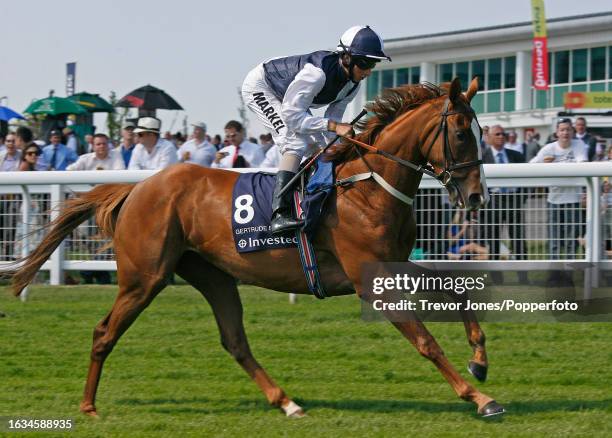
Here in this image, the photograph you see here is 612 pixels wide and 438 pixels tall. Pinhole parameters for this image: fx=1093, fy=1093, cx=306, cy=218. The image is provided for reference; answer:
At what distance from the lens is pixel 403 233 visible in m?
5.61

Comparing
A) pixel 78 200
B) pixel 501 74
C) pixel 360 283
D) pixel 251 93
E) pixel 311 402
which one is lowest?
pixel 311 402

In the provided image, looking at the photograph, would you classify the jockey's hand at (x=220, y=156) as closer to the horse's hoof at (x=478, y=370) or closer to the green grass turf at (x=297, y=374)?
the green grass turf at (x=297, y=374)

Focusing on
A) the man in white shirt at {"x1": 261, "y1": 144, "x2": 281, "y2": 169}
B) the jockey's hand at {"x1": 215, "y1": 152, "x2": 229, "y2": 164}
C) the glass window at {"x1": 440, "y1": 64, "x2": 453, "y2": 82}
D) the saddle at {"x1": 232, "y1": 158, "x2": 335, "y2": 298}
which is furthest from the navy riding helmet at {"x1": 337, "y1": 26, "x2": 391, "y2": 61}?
the glass window at {"x1": 440, "y1": 64, "x2": 453, "y2": 82}

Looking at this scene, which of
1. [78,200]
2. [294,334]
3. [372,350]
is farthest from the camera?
[294,334]

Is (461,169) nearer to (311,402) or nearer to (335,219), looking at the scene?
(335,219)

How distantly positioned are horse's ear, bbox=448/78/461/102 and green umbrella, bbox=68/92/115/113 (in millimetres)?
15577

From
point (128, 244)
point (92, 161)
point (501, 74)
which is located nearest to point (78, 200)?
point (128, 244)

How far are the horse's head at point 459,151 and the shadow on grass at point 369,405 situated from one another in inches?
42.0

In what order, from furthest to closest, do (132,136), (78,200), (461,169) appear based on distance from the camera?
(132,136) → (78,200) → (461,169)

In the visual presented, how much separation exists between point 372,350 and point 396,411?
5.94ft

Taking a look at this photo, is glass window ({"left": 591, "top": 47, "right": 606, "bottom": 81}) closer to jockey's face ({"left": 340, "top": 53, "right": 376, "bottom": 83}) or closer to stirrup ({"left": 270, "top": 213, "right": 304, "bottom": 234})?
jockey's face ({"left": 340, "top": 53, "right": 376, "bottom": 83})

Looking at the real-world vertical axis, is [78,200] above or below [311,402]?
above

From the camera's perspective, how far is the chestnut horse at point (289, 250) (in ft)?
17.9

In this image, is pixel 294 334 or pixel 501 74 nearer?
pixel 294 334
